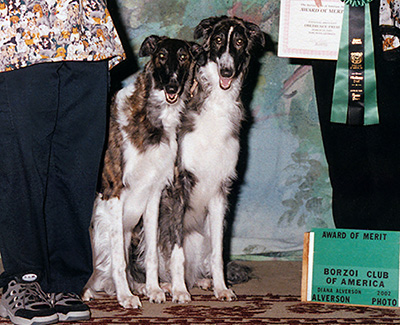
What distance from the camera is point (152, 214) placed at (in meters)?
2.73

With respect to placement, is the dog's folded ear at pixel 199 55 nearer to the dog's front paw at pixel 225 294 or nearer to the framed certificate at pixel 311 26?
the framed certificate at pixel 311 26

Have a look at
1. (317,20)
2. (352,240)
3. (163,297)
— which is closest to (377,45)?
(317,20)

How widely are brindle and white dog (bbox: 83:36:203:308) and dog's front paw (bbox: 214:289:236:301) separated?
262mm

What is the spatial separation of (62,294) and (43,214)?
32 centimetres

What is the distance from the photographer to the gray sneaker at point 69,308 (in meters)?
2.17

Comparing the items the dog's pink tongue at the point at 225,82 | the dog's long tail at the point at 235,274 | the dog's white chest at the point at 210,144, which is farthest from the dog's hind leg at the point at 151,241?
the dog's pink tongue at the point at 225,82

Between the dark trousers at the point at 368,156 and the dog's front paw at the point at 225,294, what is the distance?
0.59m

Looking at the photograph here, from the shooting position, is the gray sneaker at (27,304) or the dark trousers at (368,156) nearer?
the gray sneaker at (27,304)

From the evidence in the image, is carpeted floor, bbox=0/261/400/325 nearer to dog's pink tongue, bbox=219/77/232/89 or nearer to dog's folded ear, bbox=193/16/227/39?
dog's pink tongue, bbox=219/77/232/89

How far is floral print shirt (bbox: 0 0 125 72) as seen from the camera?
2006mm

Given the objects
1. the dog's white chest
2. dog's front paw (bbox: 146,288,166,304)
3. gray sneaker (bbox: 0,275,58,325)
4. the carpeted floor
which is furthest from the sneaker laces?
the dog's white chest

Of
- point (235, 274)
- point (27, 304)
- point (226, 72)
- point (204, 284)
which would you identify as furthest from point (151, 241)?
point (226, 72)

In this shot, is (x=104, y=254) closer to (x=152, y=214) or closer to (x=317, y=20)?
(x=152, y=214)

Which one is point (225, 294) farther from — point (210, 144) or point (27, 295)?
point (27, 295)
